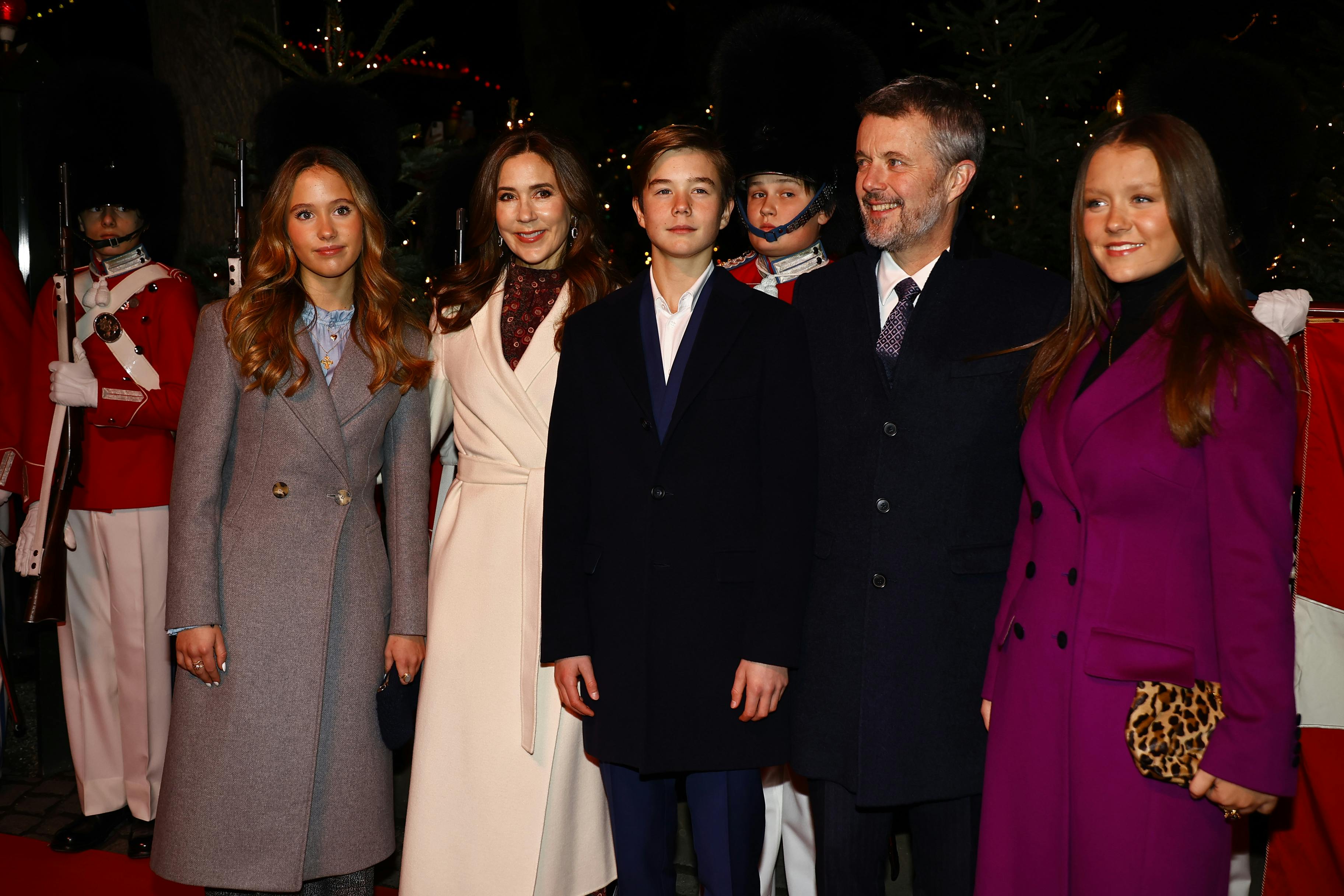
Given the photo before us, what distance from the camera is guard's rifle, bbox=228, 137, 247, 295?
404 centimetres

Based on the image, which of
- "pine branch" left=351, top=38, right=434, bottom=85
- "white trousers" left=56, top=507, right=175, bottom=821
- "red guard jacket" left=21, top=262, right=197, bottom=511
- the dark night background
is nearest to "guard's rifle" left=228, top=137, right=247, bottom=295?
the dark night background

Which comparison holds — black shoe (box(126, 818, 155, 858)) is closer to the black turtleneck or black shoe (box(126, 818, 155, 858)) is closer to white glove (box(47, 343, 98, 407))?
white glove (box(47, 343, 98, 407))

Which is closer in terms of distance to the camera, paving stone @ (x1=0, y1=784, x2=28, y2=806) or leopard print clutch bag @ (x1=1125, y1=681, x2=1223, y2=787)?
leopard print clutch bag @ (x1=1125, y1=681, x2=1223, y2=787)

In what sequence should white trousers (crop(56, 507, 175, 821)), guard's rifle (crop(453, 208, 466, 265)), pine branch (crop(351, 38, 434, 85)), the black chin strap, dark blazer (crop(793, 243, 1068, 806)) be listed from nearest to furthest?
dark blazer (crop(793, 243, 1068, 806)), guard's rifle (crop(453, 208, 466, 265)), white trousers (crop(56, 507, 175, 821)), the black chin strap, pine branch (crop(351, 38, 434, 85))

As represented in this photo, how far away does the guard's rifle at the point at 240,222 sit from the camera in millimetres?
4043

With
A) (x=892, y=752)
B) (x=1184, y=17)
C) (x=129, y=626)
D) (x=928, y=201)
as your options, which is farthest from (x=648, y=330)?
(x=1184, y=17)

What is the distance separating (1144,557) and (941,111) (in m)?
1.26

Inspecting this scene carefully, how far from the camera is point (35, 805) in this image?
190 inches

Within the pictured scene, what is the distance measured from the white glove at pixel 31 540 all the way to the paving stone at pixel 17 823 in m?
1.16

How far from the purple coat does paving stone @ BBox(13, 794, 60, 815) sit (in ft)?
13.5

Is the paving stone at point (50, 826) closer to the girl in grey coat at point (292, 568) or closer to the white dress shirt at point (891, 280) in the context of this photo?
the girl in grey coat at point (292, 568)

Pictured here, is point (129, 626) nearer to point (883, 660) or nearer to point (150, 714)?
point (150, 714)

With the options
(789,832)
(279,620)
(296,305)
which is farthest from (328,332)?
(789,832)

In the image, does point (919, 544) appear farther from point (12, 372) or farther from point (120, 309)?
point (12, 372)
